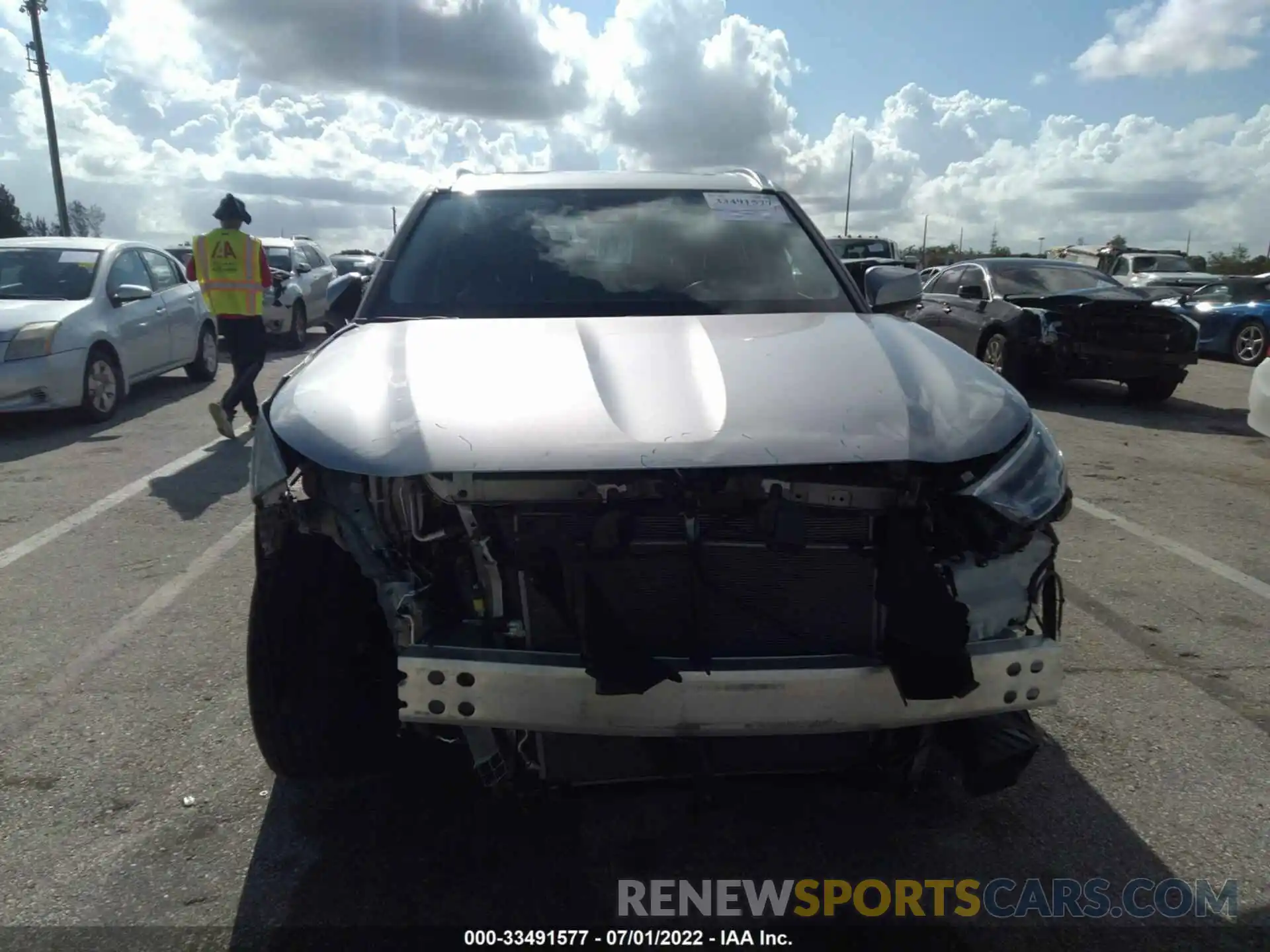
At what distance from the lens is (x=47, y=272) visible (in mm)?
9195

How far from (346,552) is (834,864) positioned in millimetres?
1506

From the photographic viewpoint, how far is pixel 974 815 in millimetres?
2869

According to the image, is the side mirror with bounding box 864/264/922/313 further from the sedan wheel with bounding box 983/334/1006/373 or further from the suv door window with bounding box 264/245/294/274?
the suv door window with bounding box 264/245/294/274

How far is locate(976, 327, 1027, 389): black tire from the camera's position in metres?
10.6

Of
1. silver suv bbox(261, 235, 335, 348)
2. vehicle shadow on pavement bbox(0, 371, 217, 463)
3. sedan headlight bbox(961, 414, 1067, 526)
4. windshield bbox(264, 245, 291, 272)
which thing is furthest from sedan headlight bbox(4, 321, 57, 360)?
sedan headlight bbox(961, 414, 1067, 526)

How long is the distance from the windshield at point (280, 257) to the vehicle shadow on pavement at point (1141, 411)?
11.6 metres

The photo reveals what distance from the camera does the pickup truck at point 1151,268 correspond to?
18.8 metres

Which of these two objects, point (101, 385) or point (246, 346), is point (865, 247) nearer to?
point (246, 346)

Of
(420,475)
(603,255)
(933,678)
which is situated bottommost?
(933,678)

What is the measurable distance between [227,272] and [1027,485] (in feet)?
24.2

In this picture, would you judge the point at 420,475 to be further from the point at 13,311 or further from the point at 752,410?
the point at 13,311

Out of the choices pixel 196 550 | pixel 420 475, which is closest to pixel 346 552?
pixel 420 475

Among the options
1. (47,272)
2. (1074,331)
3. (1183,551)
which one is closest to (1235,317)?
(1074,331)

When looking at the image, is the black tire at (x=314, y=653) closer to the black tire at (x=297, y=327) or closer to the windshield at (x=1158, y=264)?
the black tire at (x=297, y=327)
